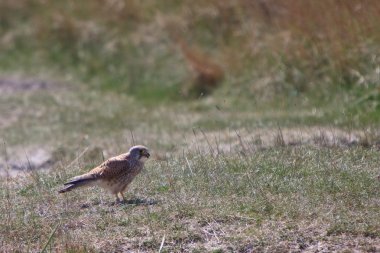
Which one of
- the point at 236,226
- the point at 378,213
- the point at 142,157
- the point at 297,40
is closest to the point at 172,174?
the point at 142,157

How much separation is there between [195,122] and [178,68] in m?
3.45

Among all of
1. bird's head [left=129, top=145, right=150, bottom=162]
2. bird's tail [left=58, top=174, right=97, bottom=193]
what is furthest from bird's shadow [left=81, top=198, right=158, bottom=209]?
bird's head [left=129, top=145, right=150, bottom=162]

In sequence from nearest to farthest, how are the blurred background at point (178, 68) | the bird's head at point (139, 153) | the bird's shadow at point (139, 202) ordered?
the bird's shadow at point (139, 202), the bird's head at point (139, 153), the blurred background at point (178, 68)

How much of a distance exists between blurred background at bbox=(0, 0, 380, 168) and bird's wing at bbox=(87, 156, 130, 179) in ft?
7.85

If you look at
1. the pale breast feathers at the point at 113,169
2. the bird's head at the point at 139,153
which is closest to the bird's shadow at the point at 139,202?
the pale breast feathers at the point at 113,169

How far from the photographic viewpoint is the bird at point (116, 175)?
26.4ft

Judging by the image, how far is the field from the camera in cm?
734

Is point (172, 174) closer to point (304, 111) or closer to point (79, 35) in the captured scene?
point (304, 111)

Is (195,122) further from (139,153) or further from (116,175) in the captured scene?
(116,175)

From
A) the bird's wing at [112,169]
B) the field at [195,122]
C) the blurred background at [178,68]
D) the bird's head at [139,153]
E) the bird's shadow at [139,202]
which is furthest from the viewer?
the blurred background at [178,68]

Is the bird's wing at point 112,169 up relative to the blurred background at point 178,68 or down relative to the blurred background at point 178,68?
up

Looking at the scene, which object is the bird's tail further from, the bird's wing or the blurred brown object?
the blurred brown object

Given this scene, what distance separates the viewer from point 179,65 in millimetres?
16109

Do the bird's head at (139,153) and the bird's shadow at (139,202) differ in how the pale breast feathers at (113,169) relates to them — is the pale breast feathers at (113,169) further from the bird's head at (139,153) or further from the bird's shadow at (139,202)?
the bird's shadow at (139,202)
